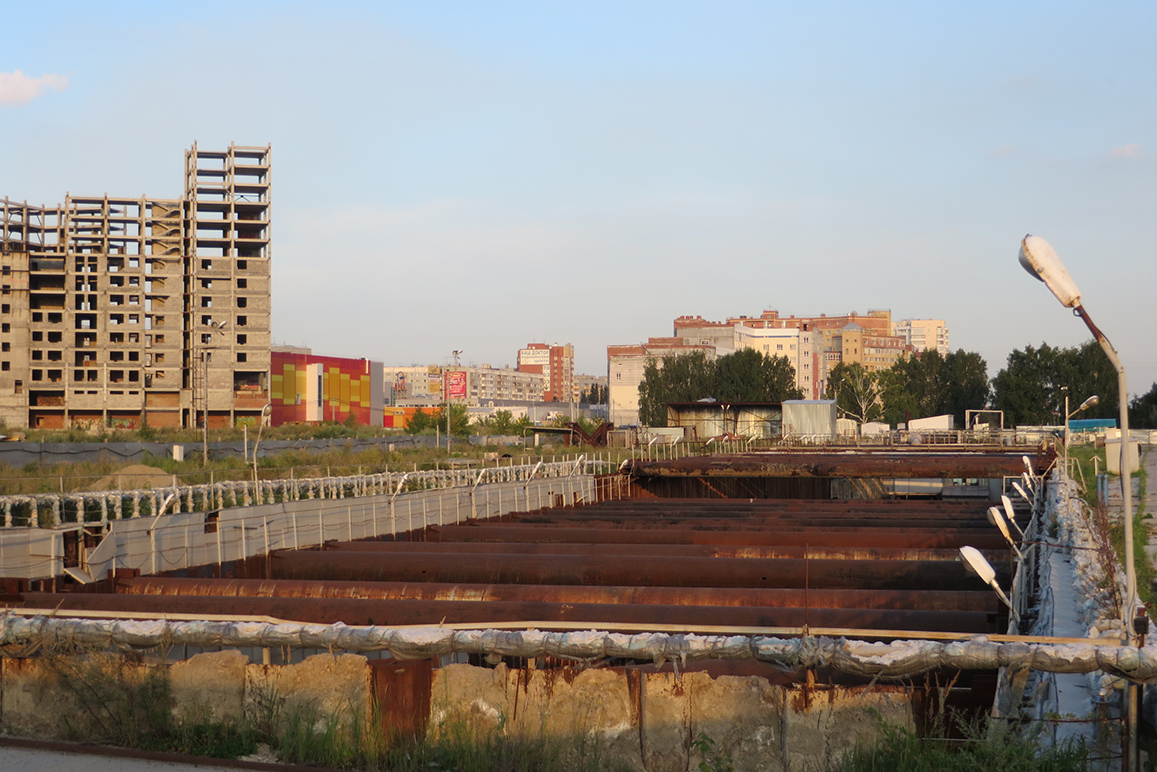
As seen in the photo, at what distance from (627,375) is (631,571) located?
16426cm

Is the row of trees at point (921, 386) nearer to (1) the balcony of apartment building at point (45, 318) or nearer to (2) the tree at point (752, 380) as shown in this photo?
(2) the tree at point (752, 380)

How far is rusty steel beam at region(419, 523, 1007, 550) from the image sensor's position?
16.4 m

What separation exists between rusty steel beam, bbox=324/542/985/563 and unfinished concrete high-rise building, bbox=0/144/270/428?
8640 cm

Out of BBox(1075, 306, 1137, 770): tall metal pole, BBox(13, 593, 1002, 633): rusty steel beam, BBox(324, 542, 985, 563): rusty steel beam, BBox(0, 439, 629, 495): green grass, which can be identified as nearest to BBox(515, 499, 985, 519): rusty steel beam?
BBox(0, 439, 629, 495): green grass

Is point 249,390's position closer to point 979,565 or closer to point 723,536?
point 723,536

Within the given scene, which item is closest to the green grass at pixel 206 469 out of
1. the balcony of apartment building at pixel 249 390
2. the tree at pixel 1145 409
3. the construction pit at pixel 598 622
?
the construction pit at pixel 598 622

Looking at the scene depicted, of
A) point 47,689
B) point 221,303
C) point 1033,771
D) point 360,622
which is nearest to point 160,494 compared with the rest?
point 360,622

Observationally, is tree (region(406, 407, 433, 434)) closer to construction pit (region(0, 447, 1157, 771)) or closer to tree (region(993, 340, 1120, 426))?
tree (region(993, 340, 1120, 426))

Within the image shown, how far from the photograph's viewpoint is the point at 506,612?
10477mm

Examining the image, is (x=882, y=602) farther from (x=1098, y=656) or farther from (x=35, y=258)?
(x=35, y=258)

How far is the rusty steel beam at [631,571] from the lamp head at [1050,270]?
7631 mm

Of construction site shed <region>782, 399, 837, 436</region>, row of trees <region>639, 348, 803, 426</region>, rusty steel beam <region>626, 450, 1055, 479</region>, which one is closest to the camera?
rusty steel beam <region>626, 450, 1055, 479</region>

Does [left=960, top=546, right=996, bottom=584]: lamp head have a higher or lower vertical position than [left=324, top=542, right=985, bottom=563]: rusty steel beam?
higher

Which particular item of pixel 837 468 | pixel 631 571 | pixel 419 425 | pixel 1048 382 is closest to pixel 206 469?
pixel 837 468
